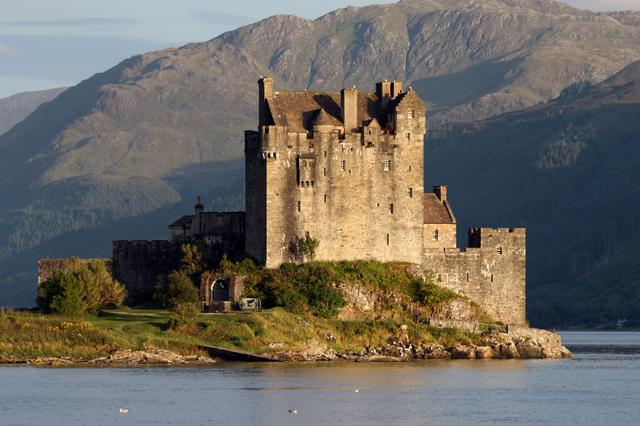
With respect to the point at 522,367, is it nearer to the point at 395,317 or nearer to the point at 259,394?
the point at 395,317

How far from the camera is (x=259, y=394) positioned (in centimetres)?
7888

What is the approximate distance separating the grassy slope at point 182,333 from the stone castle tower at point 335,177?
6185 mm

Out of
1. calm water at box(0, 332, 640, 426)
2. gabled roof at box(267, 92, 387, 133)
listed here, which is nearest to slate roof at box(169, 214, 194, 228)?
gabled roof at box(267, 92, 387, 133)

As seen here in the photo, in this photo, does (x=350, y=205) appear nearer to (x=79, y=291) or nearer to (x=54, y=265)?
(x=79, y=291)

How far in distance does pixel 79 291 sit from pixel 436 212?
2360 cm

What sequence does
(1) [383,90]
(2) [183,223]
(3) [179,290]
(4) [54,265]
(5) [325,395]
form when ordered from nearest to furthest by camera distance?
(5) [325,395] < (3) [179,290] < (1) [383,90] < (4) [54,265] < (2) [183,223]

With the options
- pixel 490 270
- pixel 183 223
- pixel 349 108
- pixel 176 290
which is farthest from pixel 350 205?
pixel 183 223

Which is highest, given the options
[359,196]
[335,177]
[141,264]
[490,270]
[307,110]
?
[307,110]

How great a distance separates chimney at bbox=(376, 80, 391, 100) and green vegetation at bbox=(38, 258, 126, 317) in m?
20.6

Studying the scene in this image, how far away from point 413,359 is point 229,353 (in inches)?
443

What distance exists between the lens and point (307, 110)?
103500 mm

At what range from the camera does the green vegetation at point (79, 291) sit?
9812 cm

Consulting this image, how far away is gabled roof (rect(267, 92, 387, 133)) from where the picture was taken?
103 meters

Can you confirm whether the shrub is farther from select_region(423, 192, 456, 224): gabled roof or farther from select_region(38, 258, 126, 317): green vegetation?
select_region(423, 192, 456, 224): gabled roof
